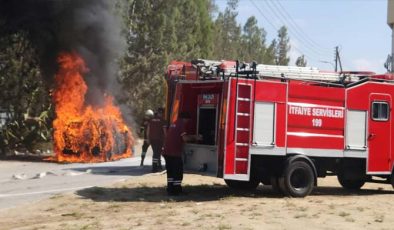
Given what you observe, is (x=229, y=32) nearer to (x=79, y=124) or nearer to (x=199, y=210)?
(x=79, y=124)

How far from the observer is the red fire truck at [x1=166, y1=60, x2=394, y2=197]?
9.93 m

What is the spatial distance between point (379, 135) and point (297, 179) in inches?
85.3

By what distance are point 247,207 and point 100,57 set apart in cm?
1134

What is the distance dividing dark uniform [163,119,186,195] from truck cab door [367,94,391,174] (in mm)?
3957

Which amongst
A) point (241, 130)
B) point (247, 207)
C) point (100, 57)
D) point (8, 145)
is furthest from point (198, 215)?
point (8, 145)

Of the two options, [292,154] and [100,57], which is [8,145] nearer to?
[100,57]

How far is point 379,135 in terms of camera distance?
11.4m

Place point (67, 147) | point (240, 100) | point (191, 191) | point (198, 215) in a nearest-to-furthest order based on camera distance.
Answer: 1. point (198, 215)
2. point (240, 100)
3. point (191, 191)
4. point (67, 147)

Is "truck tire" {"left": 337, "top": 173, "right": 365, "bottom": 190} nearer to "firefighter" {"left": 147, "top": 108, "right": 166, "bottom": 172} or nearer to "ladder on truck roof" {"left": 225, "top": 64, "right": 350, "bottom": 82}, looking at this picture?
"ladder on truck roof" {"left": 225, "top": 64, "right": 350, "bottom": 82}

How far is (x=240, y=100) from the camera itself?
9906 mm

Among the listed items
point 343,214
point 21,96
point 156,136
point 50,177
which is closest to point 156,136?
point 156,136

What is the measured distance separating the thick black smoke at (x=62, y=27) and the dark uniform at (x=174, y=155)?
8918 mm

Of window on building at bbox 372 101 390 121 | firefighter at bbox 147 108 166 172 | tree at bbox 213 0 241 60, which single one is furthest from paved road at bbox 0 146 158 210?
tree at bbox 213 0 241 60

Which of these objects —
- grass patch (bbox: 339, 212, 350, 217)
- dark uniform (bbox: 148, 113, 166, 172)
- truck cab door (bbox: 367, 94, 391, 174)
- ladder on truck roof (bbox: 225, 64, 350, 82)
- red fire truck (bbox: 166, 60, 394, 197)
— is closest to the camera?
grass patch (bbox: 339, 212, 350, 217)
